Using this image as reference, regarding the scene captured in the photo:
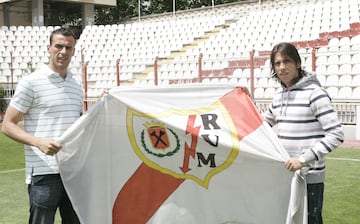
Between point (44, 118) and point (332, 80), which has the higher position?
point (332, 80)

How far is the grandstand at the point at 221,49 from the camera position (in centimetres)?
1008

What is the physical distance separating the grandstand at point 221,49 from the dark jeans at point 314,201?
4.48 m

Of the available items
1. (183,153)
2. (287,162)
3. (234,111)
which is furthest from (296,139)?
(183,153)

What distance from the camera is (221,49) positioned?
15539 mm

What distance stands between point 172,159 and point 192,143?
0.17 metres

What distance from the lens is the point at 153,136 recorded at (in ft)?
9.67

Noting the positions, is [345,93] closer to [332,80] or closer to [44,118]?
[332,80]

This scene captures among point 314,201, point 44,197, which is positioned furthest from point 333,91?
point 44,197

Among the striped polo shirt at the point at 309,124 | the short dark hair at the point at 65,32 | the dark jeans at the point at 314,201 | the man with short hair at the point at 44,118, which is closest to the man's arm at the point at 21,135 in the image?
the man with short hair at the point at 44,118

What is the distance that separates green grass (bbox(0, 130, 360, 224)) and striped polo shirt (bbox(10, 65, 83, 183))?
184 centimetres

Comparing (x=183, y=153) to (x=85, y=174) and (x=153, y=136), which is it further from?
(x=85, y=174)

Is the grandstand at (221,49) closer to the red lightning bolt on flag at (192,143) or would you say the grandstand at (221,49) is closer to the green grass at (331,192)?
the green grass at (331,192)

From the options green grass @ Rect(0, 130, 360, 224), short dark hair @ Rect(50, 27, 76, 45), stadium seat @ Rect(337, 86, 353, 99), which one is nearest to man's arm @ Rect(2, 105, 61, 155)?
short dark hair @ Rect(50, 27, 76, 45)

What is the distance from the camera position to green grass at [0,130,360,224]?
171 inches
